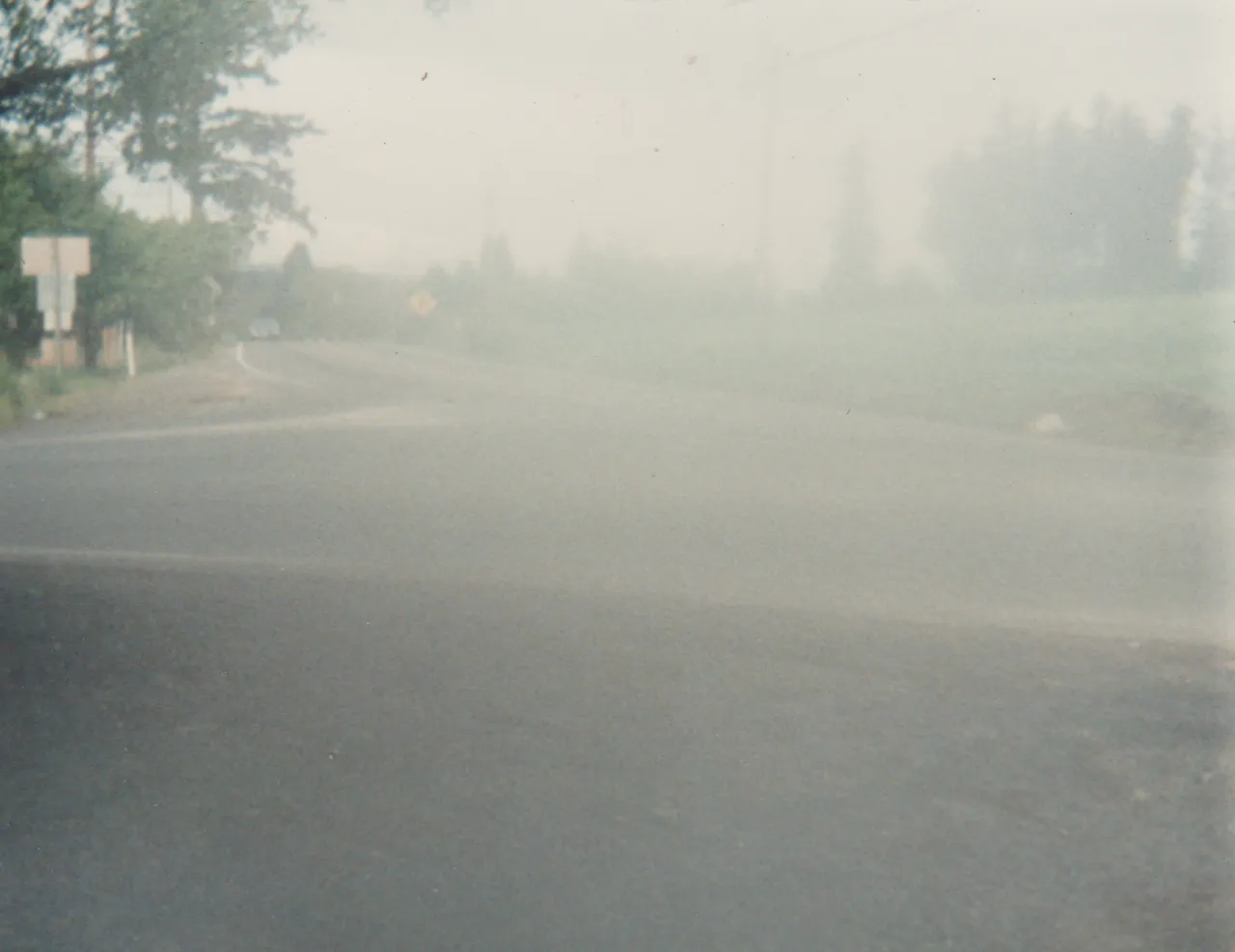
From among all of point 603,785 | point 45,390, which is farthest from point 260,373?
point 603,785

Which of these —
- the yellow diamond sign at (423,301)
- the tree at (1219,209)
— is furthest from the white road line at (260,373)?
the tree at (1219,209)

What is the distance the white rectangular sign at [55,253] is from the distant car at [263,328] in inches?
666

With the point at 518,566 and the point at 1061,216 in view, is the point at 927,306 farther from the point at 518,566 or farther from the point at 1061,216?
the point at 518,566

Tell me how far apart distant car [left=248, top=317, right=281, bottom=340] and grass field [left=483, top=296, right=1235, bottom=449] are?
8.68m

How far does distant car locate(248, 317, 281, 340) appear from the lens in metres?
46.7

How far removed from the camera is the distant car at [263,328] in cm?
4666

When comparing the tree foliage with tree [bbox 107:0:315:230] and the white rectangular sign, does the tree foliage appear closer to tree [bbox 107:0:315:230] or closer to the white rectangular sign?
the white rectangular sign

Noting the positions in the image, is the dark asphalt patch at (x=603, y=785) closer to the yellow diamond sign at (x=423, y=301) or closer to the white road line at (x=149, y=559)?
the white road line at (x=149, y=559)

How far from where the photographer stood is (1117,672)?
7348 mm

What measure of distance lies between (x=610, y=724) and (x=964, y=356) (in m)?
32.7

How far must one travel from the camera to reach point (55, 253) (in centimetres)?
2780

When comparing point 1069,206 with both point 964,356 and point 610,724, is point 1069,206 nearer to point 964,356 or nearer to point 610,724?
point 964,356

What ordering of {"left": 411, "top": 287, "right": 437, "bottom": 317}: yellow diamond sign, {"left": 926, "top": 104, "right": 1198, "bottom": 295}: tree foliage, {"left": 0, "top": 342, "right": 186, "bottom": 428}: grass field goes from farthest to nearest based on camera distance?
{"left": 411, "top": 287, "right": 437, "bottom": 317}: yellow diamond sign < {"left": 926, "top": 104, "right": 1198, "bottom": 295}: tree foliage < {"left": 0, "top": 342, "right": 186, "bottom": 428}: grass field

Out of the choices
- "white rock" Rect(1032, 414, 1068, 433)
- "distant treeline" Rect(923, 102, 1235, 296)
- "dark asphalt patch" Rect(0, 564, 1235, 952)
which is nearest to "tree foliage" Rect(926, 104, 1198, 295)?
"distant treeline" Rect(923, 102, 1235, 296)
